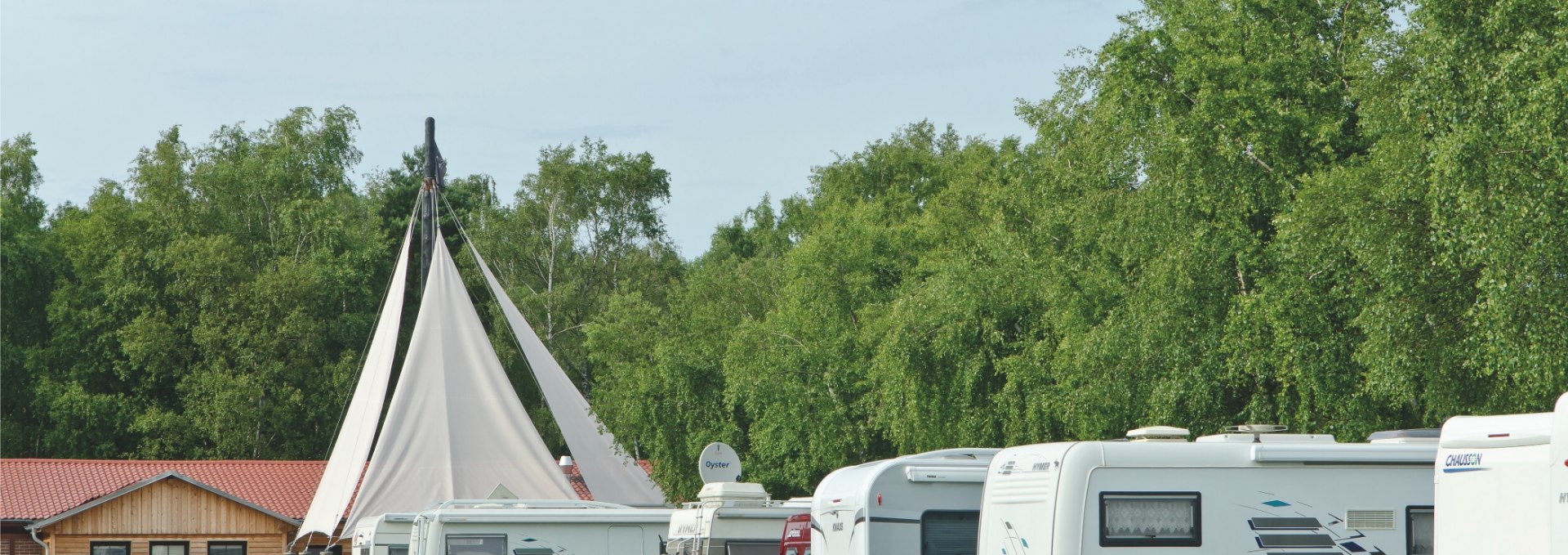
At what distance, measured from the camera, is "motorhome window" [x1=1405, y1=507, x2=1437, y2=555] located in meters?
10.4

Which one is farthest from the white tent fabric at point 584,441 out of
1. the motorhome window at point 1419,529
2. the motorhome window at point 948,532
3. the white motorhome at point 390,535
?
the motorhome window at point 1419,529

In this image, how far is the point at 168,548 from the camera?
33438 millimetres

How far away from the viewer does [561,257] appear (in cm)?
5225

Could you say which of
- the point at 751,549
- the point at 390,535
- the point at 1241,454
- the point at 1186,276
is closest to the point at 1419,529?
the point at 1241,454

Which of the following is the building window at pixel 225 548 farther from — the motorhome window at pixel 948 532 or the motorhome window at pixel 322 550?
the motorhome window at pixel 948 532

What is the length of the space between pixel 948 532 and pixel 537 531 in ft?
21.4

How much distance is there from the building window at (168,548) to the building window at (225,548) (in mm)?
442

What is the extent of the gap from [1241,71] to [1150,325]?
3183 millimetres

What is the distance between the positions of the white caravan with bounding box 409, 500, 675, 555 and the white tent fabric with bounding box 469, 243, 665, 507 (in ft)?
30.4

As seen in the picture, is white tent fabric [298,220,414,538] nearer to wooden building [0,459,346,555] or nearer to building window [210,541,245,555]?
wooden building [0,459,346,555]

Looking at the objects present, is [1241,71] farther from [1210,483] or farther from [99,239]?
[99,239]

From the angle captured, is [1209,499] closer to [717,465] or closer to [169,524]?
[717,465]

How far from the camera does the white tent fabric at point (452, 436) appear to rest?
26.7 metres

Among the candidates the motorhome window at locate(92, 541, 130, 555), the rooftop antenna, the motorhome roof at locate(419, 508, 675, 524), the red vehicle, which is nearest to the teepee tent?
the rooftop antenna
